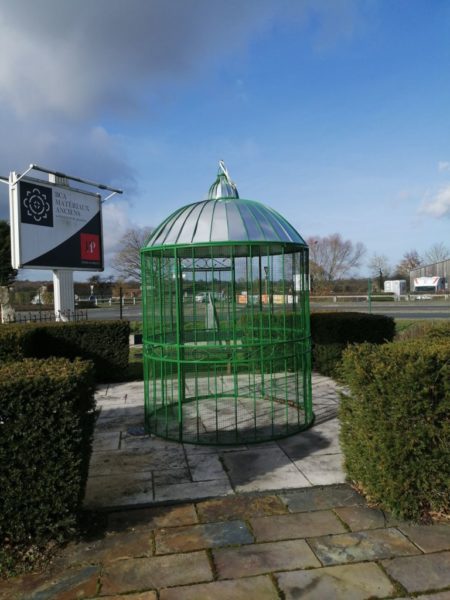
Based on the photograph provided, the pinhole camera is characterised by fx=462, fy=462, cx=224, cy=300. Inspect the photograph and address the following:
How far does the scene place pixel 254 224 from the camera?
616 centimetres

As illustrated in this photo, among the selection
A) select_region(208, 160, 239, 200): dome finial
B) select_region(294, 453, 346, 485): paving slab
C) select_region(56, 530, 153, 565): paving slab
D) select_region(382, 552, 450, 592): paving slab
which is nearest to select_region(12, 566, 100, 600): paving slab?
select_region(56, 530, 153, 565): paving slab

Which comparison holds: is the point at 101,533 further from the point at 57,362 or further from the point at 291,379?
the point at 291,379

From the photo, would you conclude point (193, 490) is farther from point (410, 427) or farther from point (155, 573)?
point (410, 427)

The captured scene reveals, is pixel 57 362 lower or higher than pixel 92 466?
higher

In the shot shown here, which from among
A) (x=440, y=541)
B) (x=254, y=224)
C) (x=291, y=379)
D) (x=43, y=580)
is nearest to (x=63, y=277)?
(x=291, y=379)

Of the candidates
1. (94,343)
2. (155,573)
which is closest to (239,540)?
(155,573)

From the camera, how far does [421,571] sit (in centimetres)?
325

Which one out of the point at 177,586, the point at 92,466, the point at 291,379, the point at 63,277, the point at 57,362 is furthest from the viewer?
the point at 63,277

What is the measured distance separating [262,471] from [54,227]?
35.5 feet

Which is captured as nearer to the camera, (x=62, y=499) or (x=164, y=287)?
(x=62, y=499)

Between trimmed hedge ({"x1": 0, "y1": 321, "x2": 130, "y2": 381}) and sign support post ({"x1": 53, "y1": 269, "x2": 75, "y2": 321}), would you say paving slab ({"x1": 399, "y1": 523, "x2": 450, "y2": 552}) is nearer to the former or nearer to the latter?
trimmed hedge ({"x1": 0, "y1": 321, "x2": 130, "y2": 381})

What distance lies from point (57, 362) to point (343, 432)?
293cm

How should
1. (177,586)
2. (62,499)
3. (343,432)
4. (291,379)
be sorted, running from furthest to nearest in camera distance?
(291,379) → (343,432) → (62,499) → (177,586)

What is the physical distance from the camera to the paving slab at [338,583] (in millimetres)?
3027
